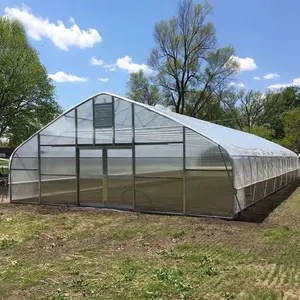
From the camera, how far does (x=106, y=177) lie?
11.7 meters

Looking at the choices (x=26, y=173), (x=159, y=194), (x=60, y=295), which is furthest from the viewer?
(x=26, y=173)

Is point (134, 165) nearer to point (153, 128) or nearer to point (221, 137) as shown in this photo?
point (153, 128)

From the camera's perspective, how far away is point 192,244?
6957 millimetres

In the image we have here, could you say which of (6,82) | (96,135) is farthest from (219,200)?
(6,82)

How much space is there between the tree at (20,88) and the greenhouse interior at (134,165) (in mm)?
9039

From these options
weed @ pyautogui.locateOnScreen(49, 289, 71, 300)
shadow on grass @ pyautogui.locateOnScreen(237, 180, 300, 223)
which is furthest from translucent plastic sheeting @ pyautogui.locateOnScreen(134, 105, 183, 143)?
weed @ pyautogui.locateOnScreen(49, 289, 71, 300)

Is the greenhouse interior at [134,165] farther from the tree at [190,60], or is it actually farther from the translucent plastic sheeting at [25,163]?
the tree at [190,60]

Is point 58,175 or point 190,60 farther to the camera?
point 190,60

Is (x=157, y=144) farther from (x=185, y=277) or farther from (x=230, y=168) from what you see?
(x=185, y=277)

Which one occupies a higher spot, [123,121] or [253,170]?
[123,121]

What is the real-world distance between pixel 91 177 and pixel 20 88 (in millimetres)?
11139

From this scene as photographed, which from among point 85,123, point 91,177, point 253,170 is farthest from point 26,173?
point 253,170

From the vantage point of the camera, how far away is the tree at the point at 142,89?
1507 inches

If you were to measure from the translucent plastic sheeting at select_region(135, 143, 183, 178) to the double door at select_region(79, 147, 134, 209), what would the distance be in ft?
1.16
